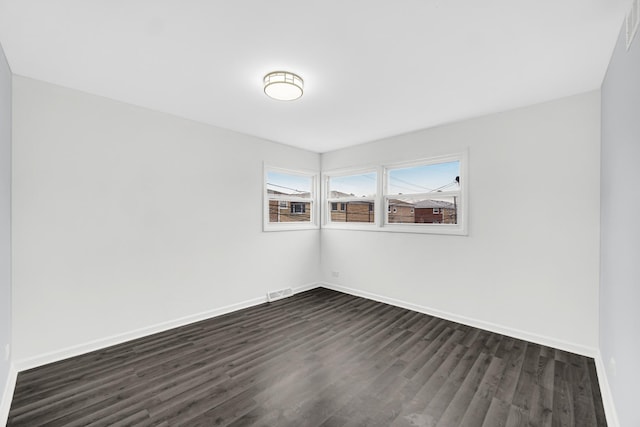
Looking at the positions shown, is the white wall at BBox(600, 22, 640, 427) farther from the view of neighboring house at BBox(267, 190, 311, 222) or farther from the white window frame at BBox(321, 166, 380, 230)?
the view of neighboring house at BBox(267, 190, 311, 222)

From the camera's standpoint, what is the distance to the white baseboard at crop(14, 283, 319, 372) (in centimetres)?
241

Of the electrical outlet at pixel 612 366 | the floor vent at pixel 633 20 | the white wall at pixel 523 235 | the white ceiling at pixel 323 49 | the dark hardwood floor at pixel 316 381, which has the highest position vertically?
the white ceiling at pixel 323 49

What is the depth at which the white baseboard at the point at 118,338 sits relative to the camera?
2406 mm

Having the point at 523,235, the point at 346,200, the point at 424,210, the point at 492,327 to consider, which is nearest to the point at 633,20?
the point at 523,235

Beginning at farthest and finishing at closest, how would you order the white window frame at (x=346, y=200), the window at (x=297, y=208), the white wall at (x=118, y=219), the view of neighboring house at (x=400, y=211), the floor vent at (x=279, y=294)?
the window at (x=297, y=208), the white window frame at (x=346, y=200), the floor vent at (x=279, y=294), the view of neighboring house at (x=400, y=211), the white wall at (x=118, y=219)

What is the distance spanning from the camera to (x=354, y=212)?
4.86m

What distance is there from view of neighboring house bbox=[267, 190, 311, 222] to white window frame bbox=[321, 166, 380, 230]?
33 centimetres

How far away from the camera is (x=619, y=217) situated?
1806 millimetres

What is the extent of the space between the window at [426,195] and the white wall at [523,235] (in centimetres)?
15

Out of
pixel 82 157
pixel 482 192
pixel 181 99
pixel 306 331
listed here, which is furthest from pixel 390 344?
pixel 82 157

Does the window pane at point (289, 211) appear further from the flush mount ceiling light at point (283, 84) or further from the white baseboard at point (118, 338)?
the flush mount ceiling light at point (283, 84)

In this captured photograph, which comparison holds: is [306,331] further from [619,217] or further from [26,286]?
[619,217]

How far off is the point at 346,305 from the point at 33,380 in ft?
10.9

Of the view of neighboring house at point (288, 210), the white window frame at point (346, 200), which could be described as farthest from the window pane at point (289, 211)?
the white window frame at point (346, 200)
